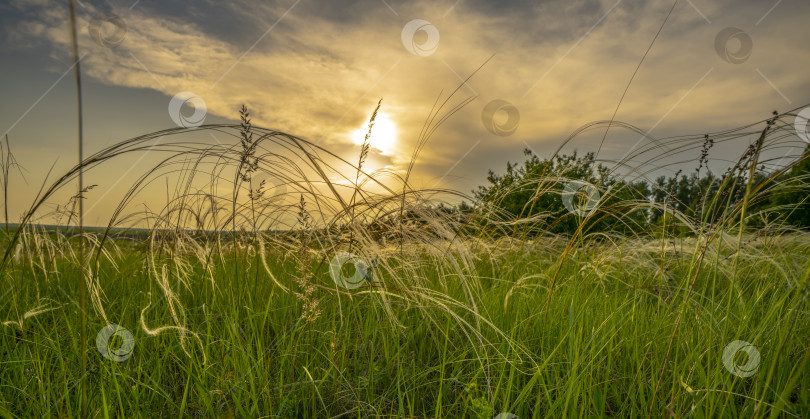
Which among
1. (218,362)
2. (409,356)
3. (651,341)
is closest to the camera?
(218,362)

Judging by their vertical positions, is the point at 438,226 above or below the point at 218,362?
above

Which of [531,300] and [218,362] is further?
[531,300]

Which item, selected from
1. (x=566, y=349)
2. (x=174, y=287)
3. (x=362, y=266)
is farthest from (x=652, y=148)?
(x=174, y=287)

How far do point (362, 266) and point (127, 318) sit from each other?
173 centimetres

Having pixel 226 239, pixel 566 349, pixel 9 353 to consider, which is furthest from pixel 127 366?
pixel 566 349

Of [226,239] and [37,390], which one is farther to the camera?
[226,239]

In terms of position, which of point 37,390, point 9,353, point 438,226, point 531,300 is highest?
point 438,226

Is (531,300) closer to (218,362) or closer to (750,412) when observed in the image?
(750,412)

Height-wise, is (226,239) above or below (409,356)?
above

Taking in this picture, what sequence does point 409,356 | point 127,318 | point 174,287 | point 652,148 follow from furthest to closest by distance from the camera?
point 174,287, point 127,318, point 652,148, point 409,356

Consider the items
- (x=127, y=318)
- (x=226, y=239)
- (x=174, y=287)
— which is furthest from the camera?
(x=226, y=239)

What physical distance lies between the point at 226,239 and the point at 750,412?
3.55 metres

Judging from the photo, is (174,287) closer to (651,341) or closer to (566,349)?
(566,349)

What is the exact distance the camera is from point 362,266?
2170 millimetres
